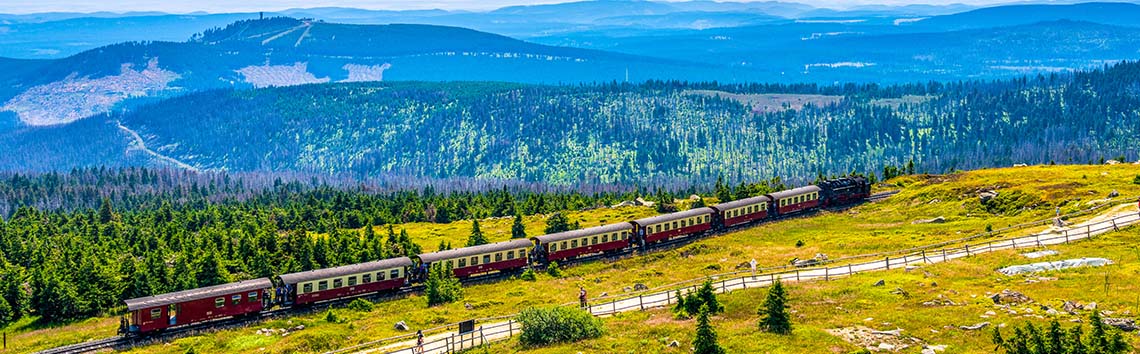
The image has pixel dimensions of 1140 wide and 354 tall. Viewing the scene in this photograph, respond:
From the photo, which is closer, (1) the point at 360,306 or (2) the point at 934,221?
Result: (1) the point at 360,306

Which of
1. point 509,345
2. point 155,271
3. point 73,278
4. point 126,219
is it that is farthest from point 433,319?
point 126,219

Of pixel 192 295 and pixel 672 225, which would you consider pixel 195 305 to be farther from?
pixel 672 225

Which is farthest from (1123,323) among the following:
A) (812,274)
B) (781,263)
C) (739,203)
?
(739,203)

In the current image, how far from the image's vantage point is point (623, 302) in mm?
85688

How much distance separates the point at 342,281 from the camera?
9450 cm

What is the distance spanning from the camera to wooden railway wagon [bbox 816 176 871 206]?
144 m

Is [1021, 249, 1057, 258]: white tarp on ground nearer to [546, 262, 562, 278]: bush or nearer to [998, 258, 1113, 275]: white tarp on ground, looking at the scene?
[998, 258, 1113, 275]: white tarp on ground

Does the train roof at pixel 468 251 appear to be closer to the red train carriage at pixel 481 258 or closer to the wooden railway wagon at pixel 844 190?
the red train carriage at pixel 481 258

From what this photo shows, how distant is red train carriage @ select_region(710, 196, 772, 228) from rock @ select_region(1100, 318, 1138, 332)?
64.1 meters

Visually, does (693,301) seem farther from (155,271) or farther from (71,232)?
(71,232)

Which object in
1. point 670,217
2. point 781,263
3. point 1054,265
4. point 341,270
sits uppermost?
point 1054,265

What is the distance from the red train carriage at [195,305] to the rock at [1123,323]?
64220mm

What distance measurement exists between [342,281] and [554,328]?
29571 millimetres

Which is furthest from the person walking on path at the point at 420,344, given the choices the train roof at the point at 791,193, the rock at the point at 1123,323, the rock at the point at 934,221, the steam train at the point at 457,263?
the train roof at the point at 791,193
